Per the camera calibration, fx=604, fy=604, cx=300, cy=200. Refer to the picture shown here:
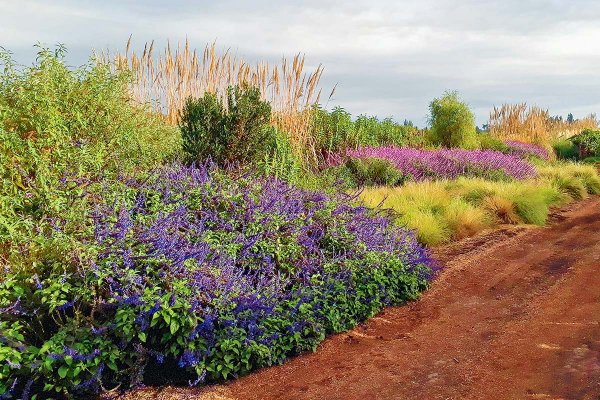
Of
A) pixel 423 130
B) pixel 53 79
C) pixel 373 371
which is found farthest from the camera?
pixel 423 130

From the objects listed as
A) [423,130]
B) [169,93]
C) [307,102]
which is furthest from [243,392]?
[423,130]

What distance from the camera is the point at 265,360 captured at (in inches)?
166

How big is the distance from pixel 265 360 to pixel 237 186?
5.99 ft

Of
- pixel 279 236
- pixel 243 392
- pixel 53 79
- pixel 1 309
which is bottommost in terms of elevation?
pixel 243 392

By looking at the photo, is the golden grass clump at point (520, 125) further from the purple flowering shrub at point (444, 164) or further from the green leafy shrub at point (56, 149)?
the green leafy shrub at point (56, 149)

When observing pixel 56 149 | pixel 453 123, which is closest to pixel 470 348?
pixel 56 149

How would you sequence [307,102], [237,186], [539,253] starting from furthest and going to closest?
[307,102] < [539,253] < [237,186]

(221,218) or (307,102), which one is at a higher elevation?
(307,102)

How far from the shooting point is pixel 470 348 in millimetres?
4516

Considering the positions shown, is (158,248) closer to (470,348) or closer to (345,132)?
(470,348)

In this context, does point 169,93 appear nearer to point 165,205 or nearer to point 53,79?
point 53,79

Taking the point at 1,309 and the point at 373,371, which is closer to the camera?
the point at 1,309

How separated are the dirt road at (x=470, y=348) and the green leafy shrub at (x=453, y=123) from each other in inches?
504

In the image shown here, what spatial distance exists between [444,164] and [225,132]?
272 inches
